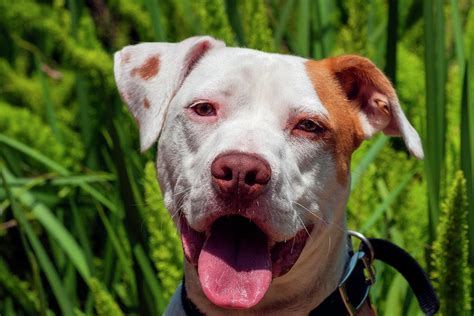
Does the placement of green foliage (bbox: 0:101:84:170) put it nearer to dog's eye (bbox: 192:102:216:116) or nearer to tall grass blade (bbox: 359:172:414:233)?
tall grass blade (bbox: 359:172:414:233)

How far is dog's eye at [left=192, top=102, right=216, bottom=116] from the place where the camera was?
2.27m

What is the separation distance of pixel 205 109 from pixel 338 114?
31 centimetres

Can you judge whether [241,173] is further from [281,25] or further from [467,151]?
[281,25]

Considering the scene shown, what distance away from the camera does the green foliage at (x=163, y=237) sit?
2.49m

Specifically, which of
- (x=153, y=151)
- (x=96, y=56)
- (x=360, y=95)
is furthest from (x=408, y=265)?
(x=96, y=56)

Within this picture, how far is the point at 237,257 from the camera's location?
211cm

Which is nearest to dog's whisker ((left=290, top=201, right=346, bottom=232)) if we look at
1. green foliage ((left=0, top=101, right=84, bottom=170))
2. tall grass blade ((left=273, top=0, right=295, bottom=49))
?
tall grass blade ((left=273, top=0, right=295, bottom=49))

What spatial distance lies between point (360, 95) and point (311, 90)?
0.24 metres

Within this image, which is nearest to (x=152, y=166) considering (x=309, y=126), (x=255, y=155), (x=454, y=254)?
(x=309, y=126)

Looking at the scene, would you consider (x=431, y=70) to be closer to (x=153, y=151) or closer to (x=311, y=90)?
(x=311, y=90)

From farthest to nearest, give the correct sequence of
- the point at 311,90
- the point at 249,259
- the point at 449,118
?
the point at 449,118 < the point at 311,90 < the point at 249,259

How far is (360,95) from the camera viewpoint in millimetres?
2531

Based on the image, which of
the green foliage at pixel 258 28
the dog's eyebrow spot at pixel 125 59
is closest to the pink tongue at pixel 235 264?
the dog's eyebrow spot at pixel 125 59

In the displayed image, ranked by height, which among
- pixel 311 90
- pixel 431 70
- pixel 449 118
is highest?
pixel 311 90
